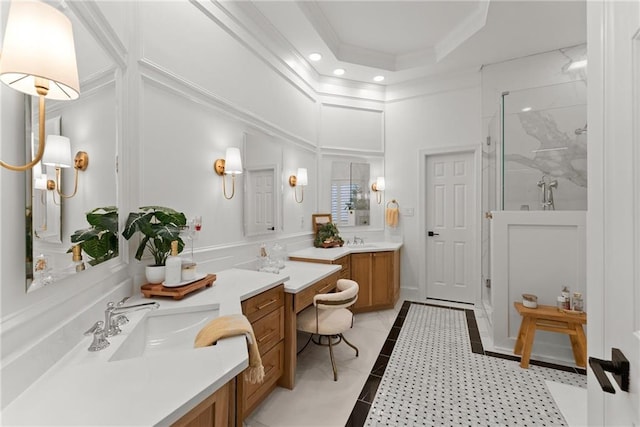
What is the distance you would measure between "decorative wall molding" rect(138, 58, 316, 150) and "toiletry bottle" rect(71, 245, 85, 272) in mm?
1162

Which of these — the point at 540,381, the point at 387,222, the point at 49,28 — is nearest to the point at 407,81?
the point at 387,222

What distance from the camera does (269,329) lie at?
188 cm

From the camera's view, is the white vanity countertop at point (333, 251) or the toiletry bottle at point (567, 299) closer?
the toiletry bottle at point (567, 299)

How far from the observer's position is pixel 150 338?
1291 millimetres

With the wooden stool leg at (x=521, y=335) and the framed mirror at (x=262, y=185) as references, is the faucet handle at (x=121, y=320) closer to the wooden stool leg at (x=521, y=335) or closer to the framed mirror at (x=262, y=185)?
the framed mirror at (x=262, y=185)

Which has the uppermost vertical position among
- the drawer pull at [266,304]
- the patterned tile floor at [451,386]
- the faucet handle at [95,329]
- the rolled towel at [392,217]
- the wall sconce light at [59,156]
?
the wall sconce light at [59,156]

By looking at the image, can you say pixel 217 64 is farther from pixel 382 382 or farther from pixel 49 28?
pixel 382 382

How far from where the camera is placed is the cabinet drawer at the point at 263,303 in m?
1.66

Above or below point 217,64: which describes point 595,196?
below

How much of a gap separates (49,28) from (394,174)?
413cm

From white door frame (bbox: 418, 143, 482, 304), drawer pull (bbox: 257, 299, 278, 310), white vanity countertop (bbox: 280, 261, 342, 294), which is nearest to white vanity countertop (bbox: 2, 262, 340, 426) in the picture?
drawer pull (bbox: 257, 299, 278, 310)

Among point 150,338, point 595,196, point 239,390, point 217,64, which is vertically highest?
point 217,64

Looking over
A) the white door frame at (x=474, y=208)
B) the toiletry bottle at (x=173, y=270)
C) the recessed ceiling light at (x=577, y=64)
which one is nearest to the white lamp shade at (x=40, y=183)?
the toiletry bottle at (x=173, y=270)

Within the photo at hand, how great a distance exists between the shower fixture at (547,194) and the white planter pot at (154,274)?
11.0 ft
